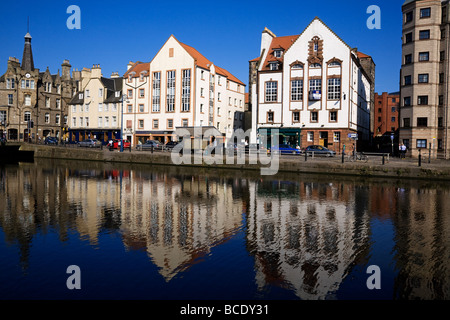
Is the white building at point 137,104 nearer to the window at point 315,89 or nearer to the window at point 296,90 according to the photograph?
the window at point 296,90

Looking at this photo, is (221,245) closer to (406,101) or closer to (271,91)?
(406,101)

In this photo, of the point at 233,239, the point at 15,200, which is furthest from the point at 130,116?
the point at 233,239

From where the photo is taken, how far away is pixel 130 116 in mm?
67688

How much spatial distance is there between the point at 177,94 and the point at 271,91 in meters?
16.6

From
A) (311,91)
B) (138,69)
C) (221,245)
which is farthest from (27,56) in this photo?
(221,245)

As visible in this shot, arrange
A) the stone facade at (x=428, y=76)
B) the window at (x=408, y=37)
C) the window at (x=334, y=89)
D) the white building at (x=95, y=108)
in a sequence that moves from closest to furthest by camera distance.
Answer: the stone facade at (x=428, y=76)
the window at (x=408, y=37)
the window at (x=334, y=89)
the white building at (x=95, y=108)

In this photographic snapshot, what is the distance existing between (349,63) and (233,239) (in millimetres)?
43764

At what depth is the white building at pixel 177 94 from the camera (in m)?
61.9

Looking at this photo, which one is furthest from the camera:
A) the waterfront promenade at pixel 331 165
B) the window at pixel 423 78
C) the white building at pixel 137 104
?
the white building at pixel 137 104

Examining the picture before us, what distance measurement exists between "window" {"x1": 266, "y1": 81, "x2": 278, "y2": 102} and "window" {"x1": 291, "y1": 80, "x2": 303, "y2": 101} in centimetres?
264

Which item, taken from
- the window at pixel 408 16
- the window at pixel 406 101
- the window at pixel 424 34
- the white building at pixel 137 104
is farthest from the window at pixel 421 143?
the white building at pixel 137 104

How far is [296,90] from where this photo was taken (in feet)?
175

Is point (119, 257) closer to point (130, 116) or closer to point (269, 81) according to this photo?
point (269, 81)

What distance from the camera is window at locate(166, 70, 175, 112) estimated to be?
63409 mm
